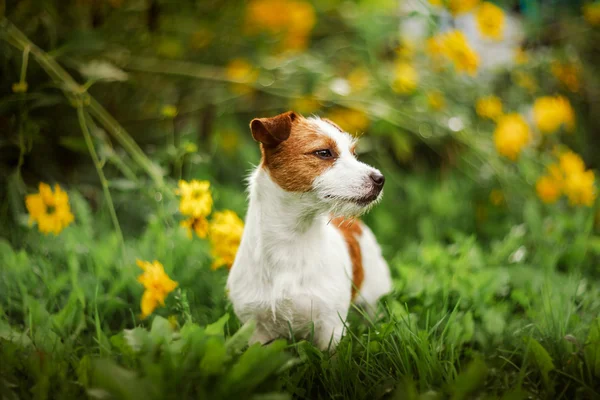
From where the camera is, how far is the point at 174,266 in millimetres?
2734

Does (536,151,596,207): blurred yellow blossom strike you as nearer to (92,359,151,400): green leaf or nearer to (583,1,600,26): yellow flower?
(583,1,600,26): yellow flower

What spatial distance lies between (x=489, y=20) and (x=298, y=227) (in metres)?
2.33

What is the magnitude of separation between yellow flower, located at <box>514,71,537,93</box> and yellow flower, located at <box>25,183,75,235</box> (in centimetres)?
339

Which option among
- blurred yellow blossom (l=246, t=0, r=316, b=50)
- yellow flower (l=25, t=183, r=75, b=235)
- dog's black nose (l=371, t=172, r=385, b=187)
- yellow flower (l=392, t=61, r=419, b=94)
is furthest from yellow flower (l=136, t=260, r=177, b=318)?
blurred yellow blossom (l=246, t=0, r=316, b=50)

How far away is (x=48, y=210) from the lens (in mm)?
2395

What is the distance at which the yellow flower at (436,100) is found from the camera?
3514 mm

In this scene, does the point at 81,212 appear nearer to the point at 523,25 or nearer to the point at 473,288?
the point at 473,288

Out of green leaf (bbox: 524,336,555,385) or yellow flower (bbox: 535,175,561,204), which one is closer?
green leaf (bbox: 524,336,555,385)

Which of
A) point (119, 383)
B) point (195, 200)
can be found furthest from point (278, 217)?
point (119, 383)

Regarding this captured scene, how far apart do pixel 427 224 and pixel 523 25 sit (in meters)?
1.94

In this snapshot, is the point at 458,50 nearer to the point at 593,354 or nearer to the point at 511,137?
the point at 511,137

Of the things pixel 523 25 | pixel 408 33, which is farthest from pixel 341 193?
pixel 523 25

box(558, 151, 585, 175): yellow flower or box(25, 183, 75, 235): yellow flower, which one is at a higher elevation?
box(25, 183, 75, 235): yellow flower

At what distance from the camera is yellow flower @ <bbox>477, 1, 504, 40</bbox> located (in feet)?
11.7
